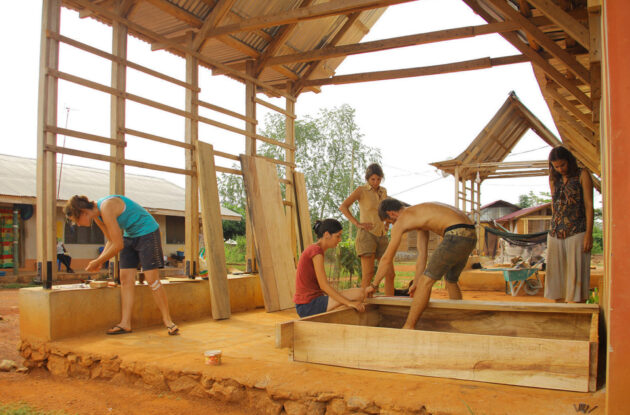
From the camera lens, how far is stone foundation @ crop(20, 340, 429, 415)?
2.80 metres

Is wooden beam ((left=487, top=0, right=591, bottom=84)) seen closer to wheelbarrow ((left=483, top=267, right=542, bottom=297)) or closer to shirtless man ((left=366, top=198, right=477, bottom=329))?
shirtless man ((left=366, top=198, right=477, bottom=329))

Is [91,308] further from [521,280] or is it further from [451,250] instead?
[521,280]

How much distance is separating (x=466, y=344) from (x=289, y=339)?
122 cm

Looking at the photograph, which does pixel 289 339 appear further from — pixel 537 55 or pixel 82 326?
pixel 537 55

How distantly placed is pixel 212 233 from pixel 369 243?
1.94 m

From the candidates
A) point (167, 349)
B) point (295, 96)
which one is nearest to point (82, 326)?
point (167, 349)

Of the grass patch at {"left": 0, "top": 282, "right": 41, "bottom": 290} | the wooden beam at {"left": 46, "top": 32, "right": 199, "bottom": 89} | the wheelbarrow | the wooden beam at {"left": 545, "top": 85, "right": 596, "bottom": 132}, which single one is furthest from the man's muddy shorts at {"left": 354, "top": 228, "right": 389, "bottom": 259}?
the grass patch at {"left": 0, "top": 282, "right": 41, "bottom": 290}

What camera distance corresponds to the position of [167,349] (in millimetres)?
4055

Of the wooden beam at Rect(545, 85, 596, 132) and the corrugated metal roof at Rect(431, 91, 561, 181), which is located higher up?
the corrugated metal roof at Rect(431, 91, 561, 181)

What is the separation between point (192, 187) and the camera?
604 centimetres

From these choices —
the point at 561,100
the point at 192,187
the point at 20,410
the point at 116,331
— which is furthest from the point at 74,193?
the point at 561,100

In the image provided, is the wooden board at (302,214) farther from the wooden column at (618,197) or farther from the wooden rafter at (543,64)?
the wooden column at (618,197)

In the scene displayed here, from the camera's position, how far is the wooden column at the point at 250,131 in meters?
7.19

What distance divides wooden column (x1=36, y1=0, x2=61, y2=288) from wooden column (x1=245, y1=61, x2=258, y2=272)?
3.00 m
